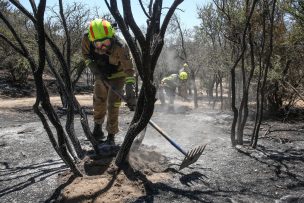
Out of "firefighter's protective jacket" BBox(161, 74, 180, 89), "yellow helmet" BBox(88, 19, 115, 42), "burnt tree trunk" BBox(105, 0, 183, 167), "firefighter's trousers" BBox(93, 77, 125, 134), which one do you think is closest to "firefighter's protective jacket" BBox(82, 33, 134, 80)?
"firefighter's trousers" BBox(93, 77, 125, 134)

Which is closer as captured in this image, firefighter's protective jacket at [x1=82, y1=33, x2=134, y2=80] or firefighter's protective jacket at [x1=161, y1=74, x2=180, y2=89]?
firefighter's protective jacket at [x1=82, y1=33, x2=134, y2=80]

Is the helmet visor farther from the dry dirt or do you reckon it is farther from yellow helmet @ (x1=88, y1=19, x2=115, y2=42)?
the dry dirt

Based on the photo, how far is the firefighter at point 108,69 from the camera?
14.7 feet

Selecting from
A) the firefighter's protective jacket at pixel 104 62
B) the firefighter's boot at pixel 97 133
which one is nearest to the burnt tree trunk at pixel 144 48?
the firefighter's protective jacket at pixel 104 62

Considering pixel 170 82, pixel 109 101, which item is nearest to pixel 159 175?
pixel 109 101

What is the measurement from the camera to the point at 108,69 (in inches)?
194

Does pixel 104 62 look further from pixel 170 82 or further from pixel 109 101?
pixel 170 82

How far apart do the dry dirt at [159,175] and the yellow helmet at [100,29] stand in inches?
57.4

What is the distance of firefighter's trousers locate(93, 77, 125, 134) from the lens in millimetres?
4898

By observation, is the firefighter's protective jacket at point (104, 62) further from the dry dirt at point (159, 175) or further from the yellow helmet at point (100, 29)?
the dry dirt at point (159, 175)

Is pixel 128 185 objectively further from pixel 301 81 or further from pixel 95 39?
pixel 301 81

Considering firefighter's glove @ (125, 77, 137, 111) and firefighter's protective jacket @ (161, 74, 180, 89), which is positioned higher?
firefighter's protective jacket @ (161, 74, 180, 89)

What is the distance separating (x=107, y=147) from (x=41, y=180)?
3.17ft

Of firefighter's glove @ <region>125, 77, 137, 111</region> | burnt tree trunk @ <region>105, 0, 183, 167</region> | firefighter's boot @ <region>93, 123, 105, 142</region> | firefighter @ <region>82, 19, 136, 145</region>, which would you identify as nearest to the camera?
burnt tree trunk @ <region>105, 0, 183, 167</region>
